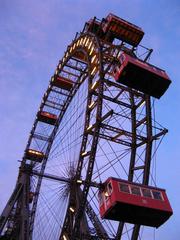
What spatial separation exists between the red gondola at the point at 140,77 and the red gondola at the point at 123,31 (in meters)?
6.19

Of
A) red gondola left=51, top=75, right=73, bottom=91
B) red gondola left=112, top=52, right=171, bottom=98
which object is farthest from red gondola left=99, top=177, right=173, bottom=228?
red gondola left=51, top=75, right=73, bottom=91

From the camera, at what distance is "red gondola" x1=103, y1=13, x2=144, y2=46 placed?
82.6ft

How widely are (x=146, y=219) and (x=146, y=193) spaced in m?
1.15

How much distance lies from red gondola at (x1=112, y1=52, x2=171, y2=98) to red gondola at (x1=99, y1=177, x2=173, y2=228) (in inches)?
207

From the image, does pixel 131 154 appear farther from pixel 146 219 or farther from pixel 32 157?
pixel 32 157

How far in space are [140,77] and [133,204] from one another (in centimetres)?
678

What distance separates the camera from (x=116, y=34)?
25422mm

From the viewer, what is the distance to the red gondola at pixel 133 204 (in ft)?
53.1

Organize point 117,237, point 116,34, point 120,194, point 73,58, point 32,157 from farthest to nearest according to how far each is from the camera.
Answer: point 32,157, point 73,58, point 116,34, point 117,237, point 120,194

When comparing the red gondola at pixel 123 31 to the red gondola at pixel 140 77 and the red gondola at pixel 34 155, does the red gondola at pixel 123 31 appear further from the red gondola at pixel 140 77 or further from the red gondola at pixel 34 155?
the red gondola at pixel 34 155

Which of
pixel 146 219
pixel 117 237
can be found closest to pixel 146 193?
pixel 146 219

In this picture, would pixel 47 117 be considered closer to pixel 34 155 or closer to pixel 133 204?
pixel 34 155

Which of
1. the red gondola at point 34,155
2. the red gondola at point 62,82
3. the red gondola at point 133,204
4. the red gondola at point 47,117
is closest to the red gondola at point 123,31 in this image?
the red gondola at point 62,82

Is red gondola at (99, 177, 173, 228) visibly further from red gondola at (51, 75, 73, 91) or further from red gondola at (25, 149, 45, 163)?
red gondola at (25, 149, 45, 163)
